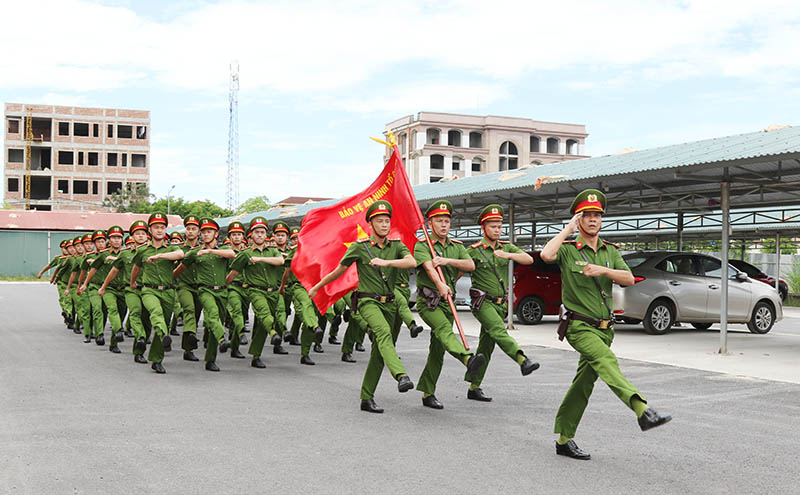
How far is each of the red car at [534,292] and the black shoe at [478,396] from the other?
986cm

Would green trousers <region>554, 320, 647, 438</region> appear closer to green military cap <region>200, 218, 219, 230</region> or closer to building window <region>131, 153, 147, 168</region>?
green military cap <region>200, 218, 219, 230</region>

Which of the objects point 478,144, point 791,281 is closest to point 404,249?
point 791,281

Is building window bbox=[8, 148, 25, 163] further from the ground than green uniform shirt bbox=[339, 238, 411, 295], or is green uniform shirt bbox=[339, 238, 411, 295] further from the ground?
building window bbox=[8, 148, 25, 163]

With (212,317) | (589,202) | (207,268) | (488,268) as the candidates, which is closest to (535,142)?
(207,268)

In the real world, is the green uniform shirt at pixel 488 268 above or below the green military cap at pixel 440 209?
below

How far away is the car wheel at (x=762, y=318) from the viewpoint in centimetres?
1650

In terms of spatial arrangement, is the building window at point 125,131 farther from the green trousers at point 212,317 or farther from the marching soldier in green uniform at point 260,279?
the green trousers at point 212,317

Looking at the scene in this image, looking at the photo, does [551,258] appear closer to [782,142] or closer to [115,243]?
[782,142]

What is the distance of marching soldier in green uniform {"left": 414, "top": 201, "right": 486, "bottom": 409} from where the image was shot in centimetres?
774

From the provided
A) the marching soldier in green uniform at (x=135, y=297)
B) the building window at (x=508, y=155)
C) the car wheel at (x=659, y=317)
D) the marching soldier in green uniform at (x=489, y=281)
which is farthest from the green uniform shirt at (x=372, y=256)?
the building window at (x=508, y=155)

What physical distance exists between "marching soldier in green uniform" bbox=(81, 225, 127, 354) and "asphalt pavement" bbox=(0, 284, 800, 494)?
2.21 meters

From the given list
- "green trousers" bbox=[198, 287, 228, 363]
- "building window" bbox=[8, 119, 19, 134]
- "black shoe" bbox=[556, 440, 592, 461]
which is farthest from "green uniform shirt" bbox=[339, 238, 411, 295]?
"building window" bbox=[8, 119, 19, 134]

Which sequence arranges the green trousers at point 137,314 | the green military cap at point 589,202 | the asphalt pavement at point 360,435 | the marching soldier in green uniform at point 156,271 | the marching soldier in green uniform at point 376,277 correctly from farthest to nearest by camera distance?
1. the green trousers at point 137,314
2. the marching soldier in green uniform at point 156,271
3. the marching soldier in green uniform at point 376,277
4. the green military cap at point 589,202
5. the asphalt pavement at point 360,435

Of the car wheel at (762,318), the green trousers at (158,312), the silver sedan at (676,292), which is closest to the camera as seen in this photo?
the green trousers at (158,312)
